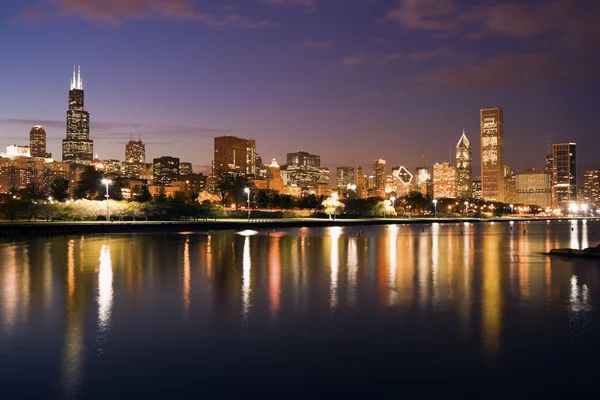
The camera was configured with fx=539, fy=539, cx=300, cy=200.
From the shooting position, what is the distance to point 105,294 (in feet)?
79.5

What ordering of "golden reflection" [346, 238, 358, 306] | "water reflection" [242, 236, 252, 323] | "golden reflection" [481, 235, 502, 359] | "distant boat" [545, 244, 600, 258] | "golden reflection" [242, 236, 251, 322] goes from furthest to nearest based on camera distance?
1. "distant boat" [545, 244, 600, 258]
2. "golden reflection" [346, 238, 358, 306]
3. "golden reflection" [242, 236, 251, 322]
4. "water reflection" [242, 236, 252, 323]
5. "golden reflection" [481, 235, 502, 359]

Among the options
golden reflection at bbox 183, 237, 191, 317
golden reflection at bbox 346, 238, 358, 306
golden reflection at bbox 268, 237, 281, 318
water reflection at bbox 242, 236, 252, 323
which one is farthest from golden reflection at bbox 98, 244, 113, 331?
golden reflection at bbox 346, 238, 358, 306

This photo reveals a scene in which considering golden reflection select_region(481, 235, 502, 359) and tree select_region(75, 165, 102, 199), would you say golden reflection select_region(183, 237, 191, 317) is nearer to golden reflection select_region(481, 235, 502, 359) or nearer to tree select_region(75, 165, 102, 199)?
golden reflection select_region(481, 235, 502, 359)

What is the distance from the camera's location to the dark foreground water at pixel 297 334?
12.3m

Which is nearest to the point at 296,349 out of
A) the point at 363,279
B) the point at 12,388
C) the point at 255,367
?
the point at 255,367

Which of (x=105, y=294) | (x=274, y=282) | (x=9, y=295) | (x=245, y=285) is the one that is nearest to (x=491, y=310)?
(x=274, y=282)

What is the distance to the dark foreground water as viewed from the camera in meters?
12.3

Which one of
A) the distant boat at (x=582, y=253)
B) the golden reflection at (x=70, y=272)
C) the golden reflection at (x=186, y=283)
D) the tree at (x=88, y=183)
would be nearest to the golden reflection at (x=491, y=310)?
the golden reflection at (x=186, y=283)

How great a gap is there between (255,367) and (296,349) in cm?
193

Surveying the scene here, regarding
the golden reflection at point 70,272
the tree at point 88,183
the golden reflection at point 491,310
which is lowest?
the golden reflection at point 491,310

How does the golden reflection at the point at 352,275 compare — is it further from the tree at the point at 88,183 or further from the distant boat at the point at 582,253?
the tree at the point at 88,183

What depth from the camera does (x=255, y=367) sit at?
13508 mm

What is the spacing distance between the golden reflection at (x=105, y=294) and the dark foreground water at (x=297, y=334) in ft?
0.26

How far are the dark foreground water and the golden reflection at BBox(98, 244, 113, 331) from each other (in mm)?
81
